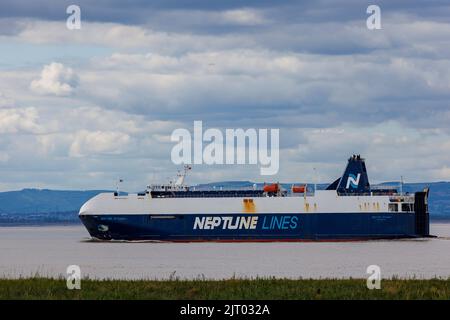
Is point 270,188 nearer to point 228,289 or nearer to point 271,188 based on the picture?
point 271,188

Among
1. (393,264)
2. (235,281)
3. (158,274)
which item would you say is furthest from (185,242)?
(235,281)

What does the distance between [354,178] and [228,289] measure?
79503 mm

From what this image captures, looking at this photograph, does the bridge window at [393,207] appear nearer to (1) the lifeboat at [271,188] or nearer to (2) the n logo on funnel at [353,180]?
(2) the n logo on funnel at [353,180]

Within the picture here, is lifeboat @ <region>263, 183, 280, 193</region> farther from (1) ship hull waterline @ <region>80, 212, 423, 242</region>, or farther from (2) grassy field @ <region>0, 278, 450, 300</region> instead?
(2) grassy field @ <region>0, 278, 450, 300</region>

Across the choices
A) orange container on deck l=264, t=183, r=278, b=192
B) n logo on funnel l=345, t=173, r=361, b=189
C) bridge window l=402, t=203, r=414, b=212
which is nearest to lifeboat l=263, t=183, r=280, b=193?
orange container on deck l=264, t=183, r=278, b=192

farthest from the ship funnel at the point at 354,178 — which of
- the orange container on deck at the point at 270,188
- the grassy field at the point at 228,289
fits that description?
the grassy field at the point at 228,289

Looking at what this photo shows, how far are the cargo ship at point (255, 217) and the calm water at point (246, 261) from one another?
4.97 feet

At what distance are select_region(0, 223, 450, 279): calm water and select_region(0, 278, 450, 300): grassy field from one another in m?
Result: 11.0

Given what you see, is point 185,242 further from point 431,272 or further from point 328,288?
point 328,288

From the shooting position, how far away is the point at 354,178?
392 feet

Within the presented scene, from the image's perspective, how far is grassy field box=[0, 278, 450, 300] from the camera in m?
39.2
